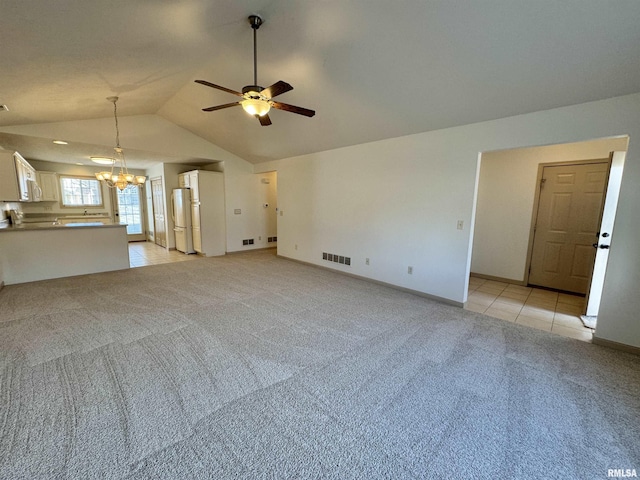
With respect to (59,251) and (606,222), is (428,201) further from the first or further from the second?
(59,251)

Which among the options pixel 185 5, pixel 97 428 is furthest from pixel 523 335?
pixel 185 5

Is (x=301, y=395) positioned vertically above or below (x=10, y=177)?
below

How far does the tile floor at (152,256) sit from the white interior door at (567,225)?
733 cm

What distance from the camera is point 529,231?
4.62 meters

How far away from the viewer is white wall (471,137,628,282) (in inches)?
178

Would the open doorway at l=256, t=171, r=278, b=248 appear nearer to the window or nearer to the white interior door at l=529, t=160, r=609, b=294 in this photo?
the window

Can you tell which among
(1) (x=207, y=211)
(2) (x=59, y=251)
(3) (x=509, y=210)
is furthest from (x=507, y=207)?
(2) (x=59, y=251)

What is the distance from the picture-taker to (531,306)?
3857 millimetres

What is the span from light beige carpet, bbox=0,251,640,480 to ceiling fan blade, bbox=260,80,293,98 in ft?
8.07

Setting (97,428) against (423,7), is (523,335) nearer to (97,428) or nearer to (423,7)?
(423,7)

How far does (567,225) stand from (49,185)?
11924mm

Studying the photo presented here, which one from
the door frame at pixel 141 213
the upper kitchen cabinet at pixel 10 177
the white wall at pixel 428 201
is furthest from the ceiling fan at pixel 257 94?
the door frame at pixel 141 213

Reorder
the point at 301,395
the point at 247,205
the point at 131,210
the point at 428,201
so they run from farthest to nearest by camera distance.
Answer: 1. the point at 131,210
2. the point at 247,205
3. the point at 428,201
4. the point at 301,395

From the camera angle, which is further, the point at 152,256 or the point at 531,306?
the point at 152,256
